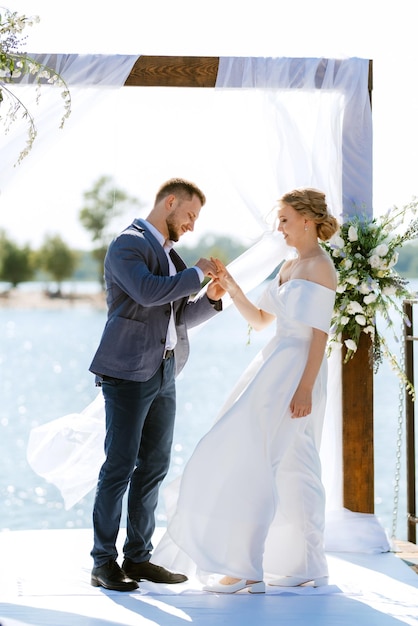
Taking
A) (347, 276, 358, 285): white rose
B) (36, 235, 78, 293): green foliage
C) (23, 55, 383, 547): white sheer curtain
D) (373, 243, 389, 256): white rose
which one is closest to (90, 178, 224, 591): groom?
(23, 55, 383, 547): white sheer curtain

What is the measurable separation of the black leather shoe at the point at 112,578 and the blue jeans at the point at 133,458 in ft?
0.10

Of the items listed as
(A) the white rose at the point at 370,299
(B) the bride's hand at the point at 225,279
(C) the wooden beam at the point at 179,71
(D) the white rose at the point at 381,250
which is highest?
(C) the wooden beam at the point at 179,71

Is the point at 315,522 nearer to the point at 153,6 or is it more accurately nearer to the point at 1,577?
the point at 1,577

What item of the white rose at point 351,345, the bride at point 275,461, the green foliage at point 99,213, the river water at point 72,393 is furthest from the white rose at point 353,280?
Result: the green foliage at point 99,213

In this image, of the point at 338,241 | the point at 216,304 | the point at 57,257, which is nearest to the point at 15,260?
the point at 57,257

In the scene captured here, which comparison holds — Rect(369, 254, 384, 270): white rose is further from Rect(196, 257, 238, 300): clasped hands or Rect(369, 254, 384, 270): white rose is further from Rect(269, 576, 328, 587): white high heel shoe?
Rect(269, 576, 328, 587): white high heel shoe

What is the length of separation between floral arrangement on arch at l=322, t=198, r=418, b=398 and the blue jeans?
3.34 ft

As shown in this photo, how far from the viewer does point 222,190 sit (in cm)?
474

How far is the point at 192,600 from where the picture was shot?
3.82 m

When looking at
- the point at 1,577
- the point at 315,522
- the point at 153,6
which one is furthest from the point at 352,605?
the point at 153,6

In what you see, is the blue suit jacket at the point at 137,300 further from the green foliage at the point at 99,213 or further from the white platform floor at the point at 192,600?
the green foliage at the point at 99,213

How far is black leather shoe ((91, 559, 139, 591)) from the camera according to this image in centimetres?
393

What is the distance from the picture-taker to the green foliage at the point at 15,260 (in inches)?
1160

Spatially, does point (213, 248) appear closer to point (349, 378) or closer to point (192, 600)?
point (349, 378)
